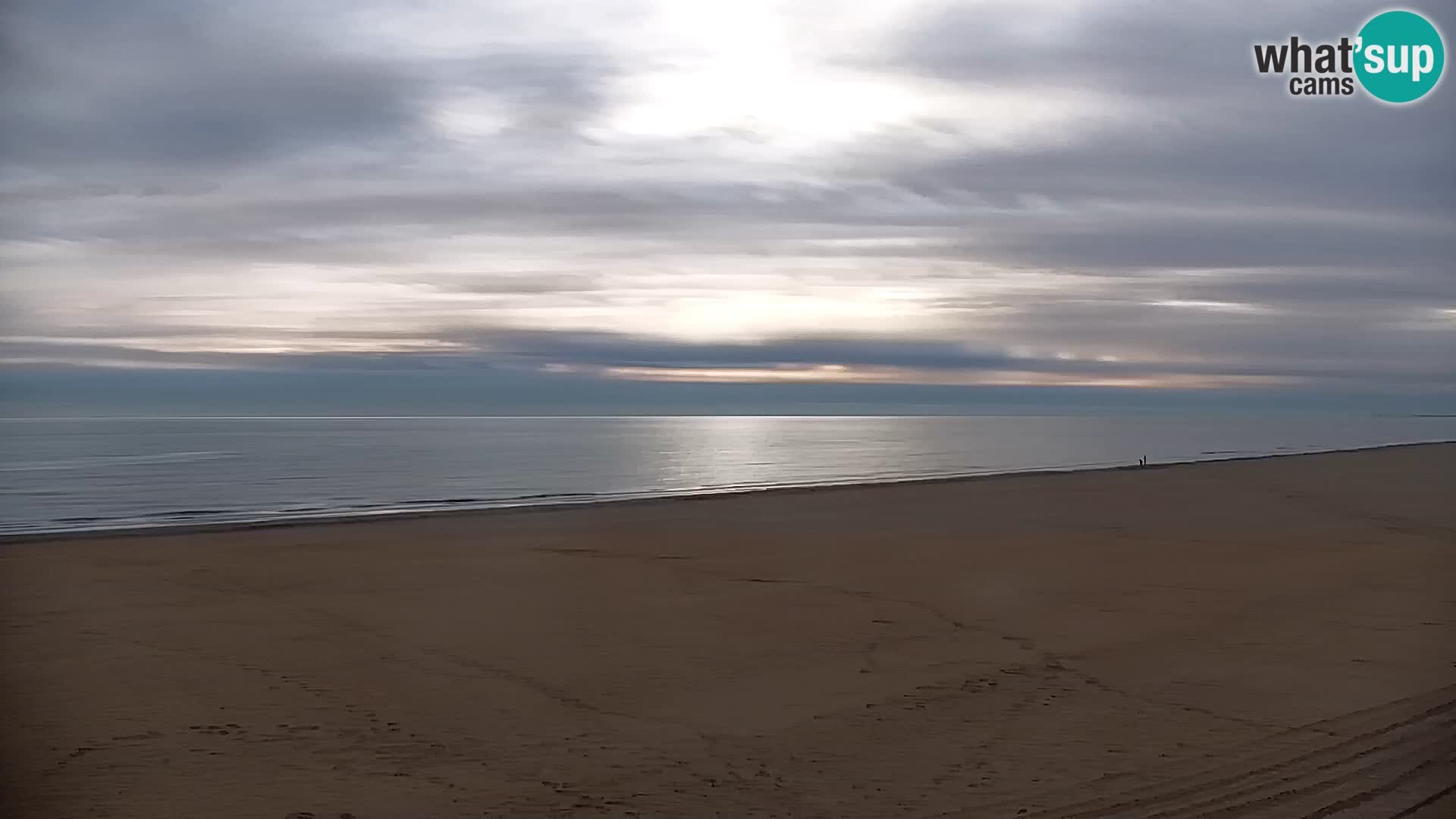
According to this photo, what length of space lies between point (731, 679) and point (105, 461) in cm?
5604

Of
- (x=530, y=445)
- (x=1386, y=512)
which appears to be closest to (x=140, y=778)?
(x=1386, y=512)

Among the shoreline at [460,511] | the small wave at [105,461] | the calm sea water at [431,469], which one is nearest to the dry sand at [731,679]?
the shoreline at [460,511]

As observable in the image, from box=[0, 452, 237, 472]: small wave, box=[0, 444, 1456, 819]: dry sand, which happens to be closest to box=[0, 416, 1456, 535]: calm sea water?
box=[0, 452, 237, 472]: small wave

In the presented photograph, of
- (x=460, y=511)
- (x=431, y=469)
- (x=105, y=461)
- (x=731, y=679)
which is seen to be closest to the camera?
(x=731, y=679)

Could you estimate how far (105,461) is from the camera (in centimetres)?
5612

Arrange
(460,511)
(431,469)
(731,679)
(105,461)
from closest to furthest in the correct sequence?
(731,679) → (460,511) → (431,469) → (105,461)

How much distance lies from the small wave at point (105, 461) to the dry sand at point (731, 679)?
3402cm

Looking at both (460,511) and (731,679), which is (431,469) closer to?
(460,511)

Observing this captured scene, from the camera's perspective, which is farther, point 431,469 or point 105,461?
point 105,461

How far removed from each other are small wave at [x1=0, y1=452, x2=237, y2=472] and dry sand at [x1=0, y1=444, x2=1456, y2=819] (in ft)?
112

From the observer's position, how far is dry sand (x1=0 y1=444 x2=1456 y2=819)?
711 centimetres

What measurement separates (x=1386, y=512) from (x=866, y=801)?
1044 inches

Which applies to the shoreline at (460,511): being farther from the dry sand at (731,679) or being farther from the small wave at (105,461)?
the small wave at (105,461)

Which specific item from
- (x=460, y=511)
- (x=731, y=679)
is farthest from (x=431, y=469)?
(x=731, y=679)
